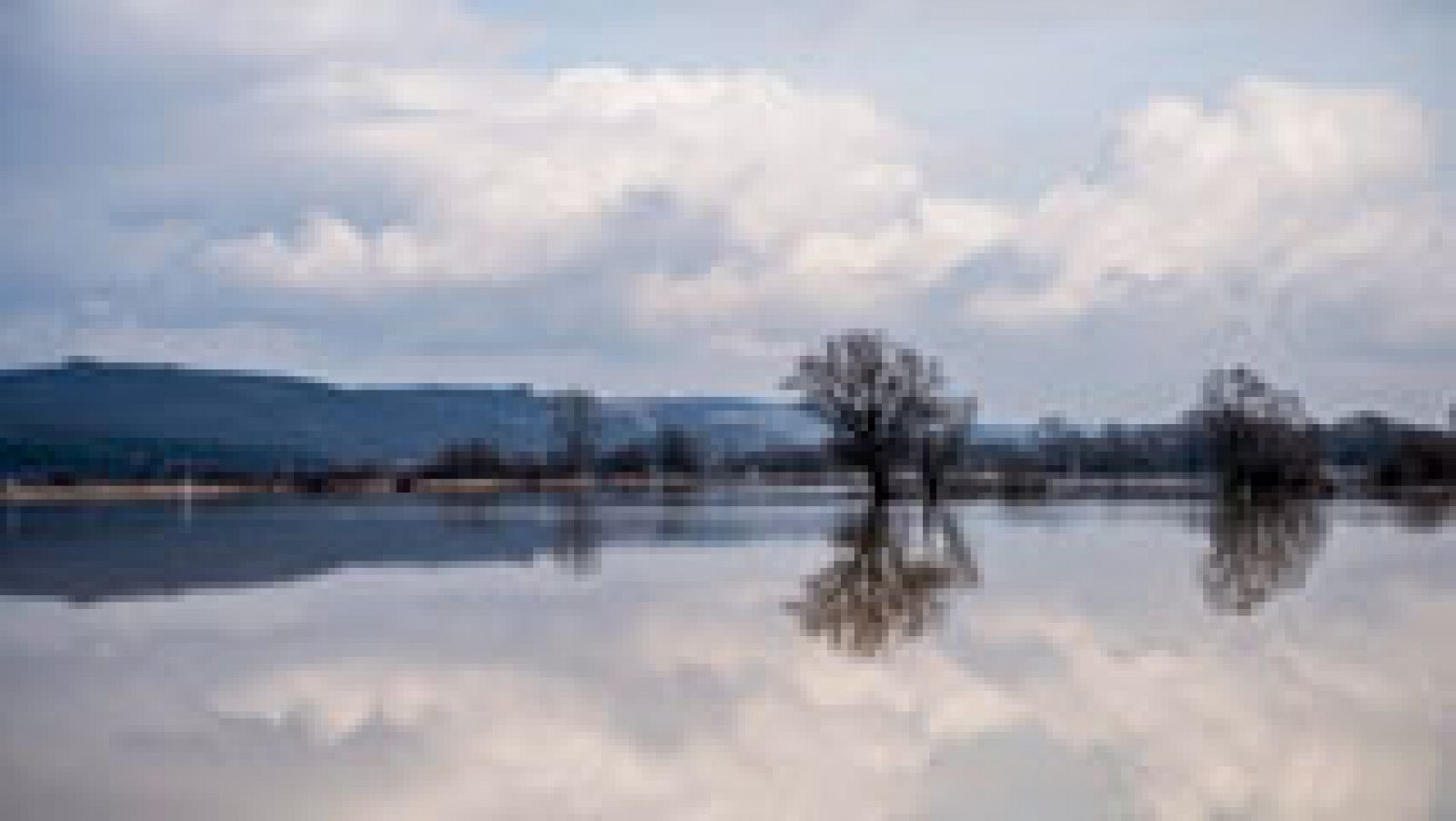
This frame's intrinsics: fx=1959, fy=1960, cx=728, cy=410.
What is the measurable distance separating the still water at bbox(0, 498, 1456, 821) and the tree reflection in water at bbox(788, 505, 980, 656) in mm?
177

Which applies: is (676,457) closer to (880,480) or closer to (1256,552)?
(880,480)

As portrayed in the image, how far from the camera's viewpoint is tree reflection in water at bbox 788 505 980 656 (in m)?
27.7

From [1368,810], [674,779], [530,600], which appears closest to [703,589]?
[530,600]

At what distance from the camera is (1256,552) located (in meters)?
46.7

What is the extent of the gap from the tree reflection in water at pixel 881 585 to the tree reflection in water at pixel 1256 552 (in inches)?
188

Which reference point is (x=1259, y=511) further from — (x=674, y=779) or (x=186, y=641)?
(x=674, y=779)

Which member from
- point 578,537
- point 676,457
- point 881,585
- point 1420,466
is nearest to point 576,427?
point 676,457

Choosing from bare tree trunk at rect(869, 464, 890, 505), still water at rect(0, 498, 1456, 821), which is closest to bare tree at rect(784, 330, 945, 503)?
bare tree trunk at rect(869, 464, 890, 505)

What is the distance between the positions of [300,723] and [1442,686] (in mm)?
11723

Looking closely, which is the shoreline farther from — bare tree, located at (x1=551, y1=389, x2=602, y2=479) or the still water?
the still water

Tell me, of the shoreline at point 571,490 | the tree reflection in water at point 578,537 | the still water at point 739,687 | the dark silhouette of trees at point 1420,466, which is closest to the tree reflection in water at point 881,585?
the still water at point 739,687

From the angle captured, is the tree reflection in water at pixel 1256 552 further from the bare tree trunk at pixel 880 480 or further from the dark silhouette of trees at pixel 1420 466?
the dark silhouette of trees at pixel 1420 466

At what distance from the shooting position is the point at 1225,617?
94.7 ft

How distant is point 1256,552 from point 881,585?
1368 centimetres
